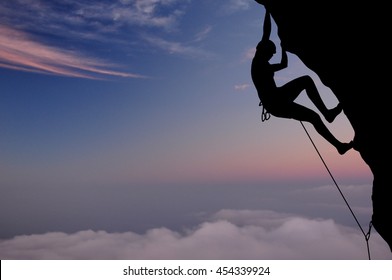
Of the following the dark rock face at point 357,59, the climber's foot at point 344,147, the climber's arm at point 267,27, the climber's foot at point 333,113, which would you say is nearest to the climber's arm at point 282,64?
the dark rock face at point 357,59

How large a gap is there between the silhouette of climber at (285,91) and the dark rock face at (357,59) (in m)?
0.33

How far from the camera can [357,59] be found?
7.52 m

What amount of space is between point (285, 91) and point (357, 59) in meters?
1.72

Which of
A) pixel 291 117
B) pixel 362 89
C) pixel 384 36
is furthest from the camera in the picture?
pixel 291 117

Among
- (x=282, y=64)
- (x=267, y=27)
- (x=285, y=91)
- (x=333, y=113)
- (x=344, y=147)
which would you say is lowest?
(x=344, y=147)

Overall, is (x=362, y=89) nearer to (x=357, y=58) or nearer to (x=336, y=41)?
(x=357, y=58)

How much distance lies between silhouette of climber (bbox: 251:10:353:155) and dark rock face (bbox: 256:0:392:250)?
1.08 feet

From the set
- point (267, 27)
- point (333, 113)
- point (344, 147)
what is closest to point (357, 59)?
point (333, 113)

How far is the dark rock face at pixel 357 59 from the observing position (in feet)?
23.7

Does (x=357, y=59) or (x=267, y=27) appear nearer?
(x=357, y=59)

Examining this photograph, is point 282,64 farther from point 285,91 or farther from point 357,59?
point 357,59
